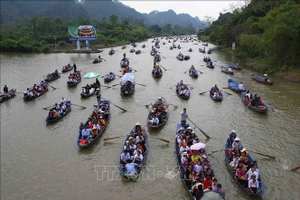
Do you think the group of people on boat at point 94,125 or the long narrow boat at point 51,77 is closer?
the group of people on boat at point 94,125

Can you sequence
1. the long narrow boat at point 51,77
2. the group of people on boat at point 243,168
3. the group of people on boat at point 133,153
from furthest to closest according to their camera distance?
the long narrow boat at point 51,77, the group of people on boat at point 133,153, the group of people on boat at point 243,168

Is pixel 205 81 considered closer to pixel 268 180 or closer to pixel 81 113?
pixel 81 113

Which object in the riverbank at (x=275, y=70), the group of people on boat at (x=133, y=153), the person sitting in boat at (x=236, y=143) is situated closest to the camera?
the group of people on boat at (x=133, y=153)

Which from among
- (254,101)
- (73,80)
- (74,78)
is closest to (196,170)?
(254,101)

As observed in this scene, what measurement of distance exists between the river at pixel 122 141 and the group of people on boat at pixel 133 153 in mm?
655

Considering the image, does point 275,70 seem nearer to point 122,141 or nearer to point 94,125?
point 122,141

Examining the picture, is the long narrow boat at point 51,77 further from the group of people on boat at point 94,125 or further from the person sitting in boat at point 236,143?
the person sitting in boat at point 236,143

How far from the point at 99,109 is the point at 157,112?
4.39m

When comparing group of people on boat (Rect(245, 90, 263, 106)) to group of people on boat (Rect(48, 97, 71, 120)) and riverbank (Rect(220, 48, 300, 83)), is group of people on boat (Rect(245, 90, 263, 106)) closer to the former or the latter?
riverbank (Rect(220, 48, 300, 83))

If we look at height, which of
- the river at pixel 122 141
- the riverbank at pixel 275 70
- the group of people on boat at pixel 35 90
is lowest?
the river at pixel 122 141

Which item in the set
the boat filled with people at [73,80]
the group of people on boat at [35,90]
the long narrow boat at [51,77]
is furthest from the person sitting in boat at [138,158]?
the long narrow boat at [51,77]

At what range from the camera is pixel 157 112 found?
19.1 m

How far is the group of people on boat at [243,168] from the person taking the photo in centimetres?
1120

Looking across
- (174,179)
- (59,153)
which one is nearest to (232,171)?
(174,179)
